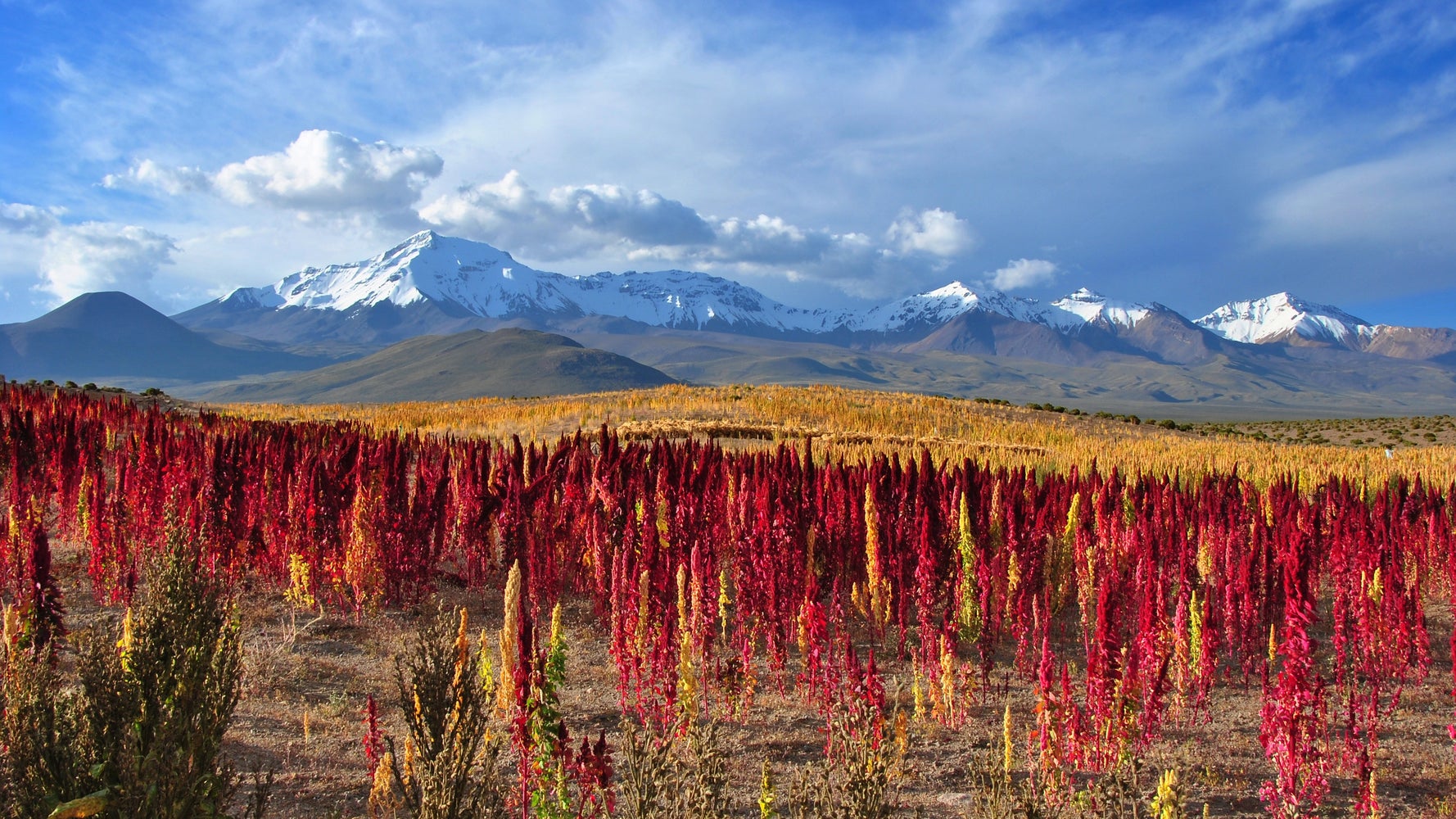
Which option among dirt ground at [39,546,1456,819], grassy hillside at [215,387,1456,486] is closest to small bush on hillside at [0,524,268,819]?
dirt ground at [39,546,1456,819]

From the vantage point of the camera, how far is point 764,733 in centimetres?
510

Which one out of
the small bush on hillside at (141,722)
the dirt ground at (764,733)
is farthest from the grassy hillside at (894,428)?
the small bush on hillside at (141,722)

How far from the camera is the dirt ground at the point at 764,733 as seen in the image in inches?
167

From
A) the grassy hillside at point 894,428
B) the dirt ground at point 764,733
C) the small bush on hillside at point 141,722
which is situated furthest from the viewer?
the grassy hillside at point 894,428

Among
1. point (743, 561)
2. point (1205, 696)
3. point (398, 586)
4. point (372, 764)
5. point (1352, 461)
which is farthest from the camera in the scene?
point (1352, 461)

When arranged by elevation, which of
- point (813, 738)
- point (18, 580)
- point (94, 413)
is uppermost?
point (94, 413)

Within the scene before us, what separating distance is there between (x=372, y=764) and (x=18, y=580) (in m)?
4.32

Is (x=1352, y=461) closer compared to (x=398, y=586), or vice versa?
(x=398, y=586)

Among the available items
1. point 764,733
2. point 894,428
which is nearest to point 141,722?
point 764,733

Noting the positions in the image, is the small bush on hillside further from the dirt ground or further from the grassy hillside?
the grassy hillside

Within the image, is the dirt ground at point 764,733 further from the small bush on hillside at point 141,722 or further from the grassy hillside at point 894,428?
the grassy hillside at point 894,428

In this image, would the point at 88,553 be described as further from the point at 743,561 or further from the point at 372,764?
the point at 743,561

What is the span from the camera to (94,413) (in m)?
15.5

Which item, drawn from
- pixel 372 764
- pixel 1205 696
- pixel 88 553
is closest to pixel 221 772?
pixel 372 764
